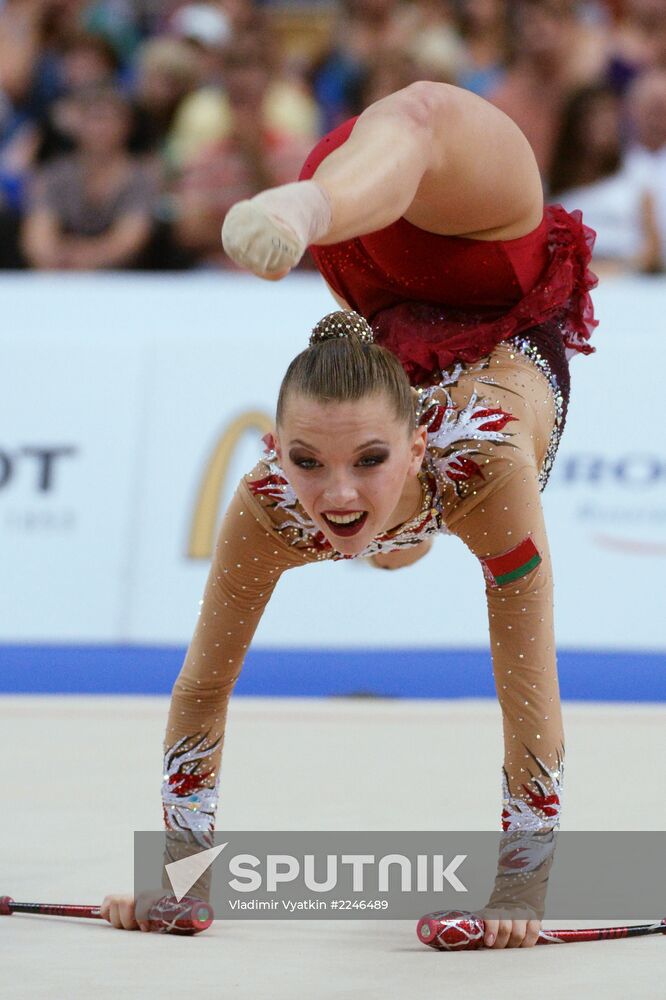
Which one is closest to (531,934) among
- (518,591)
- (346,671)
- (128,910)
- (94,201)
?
(518,591)

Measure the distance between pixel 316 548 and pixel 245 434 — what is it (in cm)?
257

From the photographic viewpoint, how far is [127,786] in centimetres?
352

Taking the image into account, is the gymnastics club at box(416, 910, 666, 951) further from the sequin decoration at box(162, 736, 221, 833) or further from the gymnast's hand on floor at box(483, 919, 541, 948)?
the sequin decoration at box(162, 736, 221, 833)

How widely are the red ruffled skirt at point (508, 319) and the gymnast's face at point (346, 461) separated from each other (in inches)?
12.4

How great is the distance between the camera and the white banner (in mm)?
4688

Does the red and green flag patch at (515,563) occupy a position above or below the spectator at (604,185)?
below

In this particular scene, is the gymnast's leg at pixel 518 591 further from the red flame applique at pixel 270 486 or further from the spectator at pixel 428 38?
the spectator at pixel 428 38

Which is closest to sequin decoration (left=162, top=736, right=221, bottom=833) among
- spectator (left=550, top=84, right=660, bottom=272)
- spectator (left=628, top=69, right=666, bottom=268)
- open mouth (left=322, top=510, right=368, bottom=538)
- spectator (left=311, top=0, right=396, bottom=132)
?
open mouth (left=322, top=510, right=368, bottom=538)

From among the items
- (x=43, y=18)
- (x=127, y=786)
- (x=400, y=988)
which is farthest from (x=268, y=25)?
(x=400, y=988)

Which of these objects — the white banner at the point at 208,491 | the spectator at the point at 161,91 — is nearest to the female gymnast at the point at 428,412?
the white banner at the point at 208,491

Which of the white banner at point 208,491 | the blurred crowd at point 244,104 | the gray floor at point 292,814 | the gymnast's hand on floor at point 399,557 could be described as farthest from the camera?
the blurred crowd at point 244,104

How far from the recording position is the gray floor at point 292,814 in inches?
77.6

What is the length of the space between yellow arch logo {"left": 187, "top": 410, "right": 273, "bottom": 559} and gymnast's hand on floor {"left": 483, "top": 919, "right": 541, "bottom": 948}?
265 centimetres

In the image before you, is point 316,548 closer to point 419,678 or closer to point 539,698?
point 539,698
